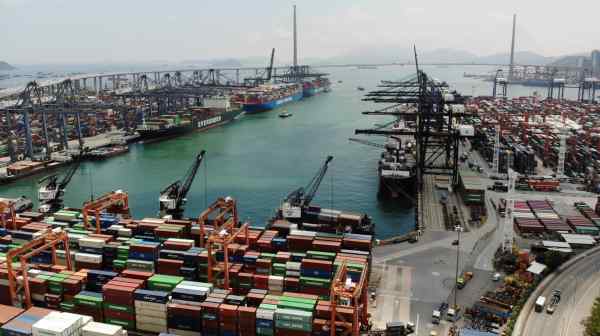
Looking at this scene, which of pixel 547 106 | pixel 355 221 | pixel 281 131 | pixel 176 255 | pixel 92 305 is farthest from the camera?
pixel 547 106

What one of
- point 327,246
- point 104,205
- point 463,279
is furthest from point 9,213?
point 463,279

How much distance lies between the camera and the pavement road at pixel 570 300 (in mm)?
20453

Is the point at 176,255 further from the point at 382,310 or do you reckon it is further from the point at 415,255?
the point at 415,255

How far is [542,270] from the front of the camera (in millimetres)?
25109

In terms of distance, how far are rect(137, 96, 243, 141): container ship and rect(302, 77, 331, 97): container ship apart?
49.3 m

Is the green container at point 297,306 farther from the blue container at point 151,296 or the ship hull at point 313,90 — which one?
the ship hull at point 313,90

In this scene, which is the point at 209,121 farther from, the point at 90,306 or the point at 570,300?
the point at 570,300

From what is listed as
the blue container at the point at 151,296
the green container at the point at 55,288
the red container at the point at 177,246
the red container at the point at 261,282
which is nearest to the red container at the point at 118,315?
the blue container at the point at 151,296

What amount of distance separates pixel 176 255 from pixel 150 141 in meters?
52.1

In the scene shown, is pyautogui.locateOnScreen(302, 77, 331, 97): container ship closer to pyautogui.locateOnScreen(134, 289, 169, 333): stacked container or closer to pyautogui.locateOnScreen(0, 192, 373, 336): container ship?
pyautogui.locateOnScreen(0, 192, 373, 336): container ship

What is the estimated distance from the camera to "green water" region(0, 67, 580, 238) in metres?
41.2

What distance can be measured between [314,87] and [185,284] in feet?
476

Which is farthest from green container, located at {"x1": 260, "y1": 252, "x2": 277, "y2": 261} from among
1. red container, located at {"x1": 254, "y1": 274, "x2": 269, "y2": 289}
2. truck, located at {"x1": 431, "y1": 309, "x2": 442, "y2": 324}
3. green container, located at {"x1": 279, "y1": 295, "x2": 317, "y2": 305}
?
truck, located at {"x1": 431, "y1": 309, "x2": 442, "y2": 324}

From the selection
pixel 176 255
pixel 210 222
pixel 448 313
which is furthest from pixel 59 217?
pixel 448 313
